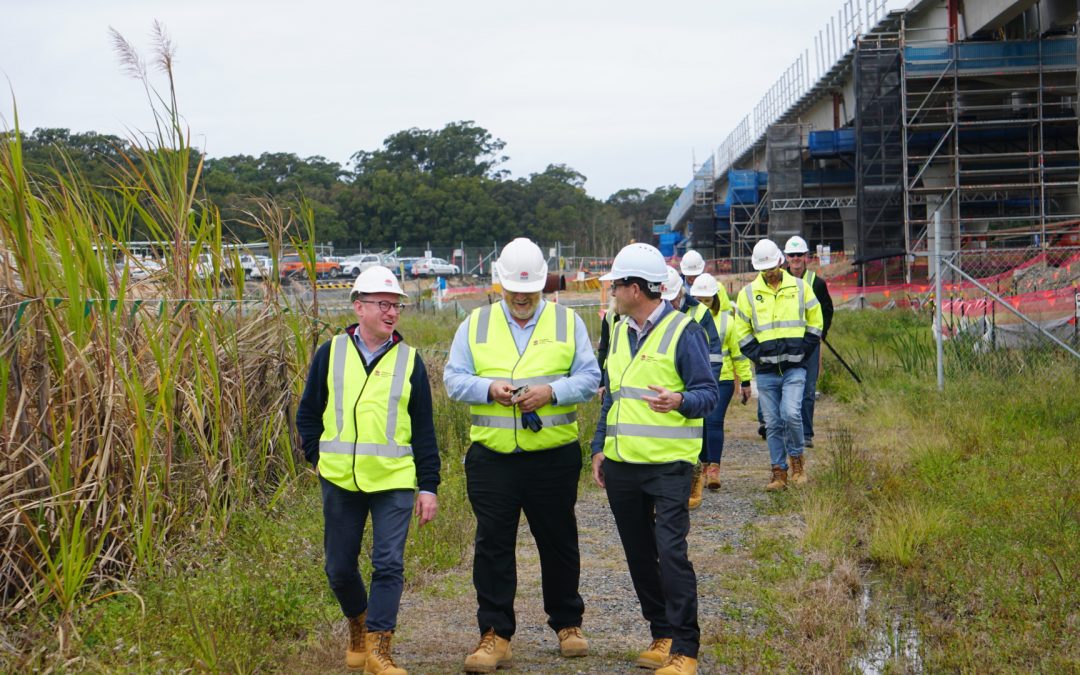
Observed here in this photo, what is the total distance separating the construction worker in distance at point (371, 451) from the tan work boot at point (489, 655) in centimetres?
38

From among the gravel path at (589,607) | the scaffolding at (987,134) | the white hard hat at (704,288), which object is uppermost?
the scaffolding at (987,134)

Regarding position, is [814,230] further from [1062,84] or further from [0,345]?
[0,345]

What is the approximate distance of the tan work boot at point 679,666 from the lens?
5191 millimetres

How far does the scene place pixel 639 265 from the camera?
216 inches

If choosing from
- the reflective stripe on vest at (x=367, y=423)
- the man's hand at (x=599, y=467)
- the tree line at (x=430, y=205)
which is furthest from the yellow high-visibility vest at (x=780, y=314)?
the tree line at (x=430, y=205)

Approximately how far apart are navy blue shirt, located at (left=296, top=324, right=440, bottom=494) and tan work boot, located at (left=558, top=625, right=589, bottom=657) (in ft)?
3.07

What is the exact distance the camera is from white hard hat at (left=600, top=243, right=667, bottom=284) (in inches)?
215

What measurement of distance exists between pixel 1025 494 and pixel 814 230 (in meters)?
40.7

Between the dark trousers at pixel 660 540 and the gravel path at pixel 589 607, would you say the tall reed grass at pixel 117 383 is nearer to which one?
the gravel path at pixel 589 607

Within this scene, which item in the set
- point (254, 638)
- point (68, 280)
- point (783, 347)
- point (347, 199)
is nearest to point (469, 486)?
point (254, 638)

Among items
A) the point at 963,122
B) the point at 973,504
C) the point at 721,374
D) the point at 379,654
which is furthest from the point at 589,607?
the point at 963,122

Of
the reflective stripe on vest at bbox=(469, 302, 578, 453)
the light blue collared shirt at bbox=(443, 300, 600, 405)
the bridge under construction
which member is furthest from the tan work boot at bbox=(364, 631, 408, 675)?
the bridge under construction

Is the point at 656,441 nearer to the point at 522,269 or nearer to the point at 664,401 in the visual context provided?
the point at 664,401

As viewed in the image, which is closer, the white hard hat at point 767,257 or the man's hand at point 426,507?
the man's hand at point 426,507
